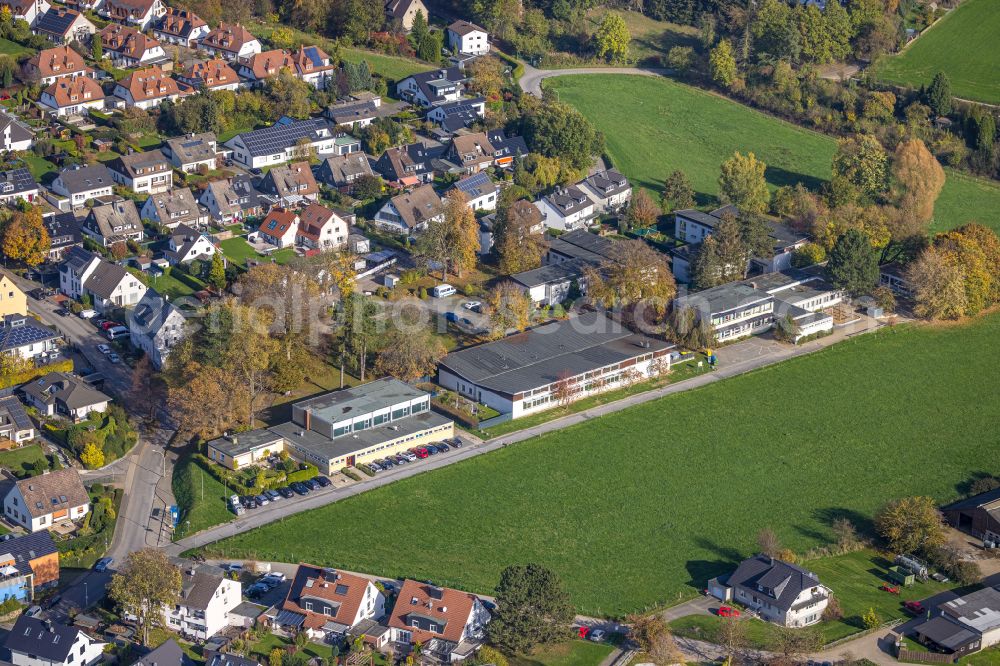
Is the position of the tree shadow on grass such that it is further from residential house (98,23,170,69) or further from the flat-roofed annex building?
residential house (98,23,170,69)

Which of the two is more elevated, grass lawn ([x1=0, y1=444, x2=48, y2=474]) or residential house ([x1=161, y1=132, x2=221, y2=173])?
residential house ([x1=161, y1=132, x2=221, y2=173])

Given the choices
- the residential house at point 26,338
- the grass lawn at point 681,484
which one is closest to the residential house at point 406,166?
the residential house at point 26,338

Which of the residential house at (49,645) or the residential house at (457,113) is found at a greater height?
the residential house at (457,113)

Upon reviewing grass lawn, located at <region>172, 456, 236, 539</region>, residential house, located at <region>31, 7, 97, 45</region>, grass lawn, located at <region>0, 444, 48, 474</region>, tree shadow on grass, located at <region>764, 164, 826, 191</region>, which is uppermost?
residential house, located at <region>31, 7, 97, 45</region>

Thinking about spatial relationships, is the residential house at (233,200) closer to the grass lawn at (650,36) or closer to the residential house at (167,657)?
the grass lawn at (650,36)

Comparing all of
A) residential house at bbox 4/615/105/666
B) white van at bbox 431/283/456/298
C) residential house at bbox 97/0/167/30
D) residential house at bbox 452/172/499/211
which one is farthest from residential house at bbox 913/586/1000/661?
residential house at bbox 97/0/167/30

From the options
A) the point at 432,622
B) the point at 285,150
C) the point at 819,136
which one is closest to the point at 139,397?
the point at 432,622
